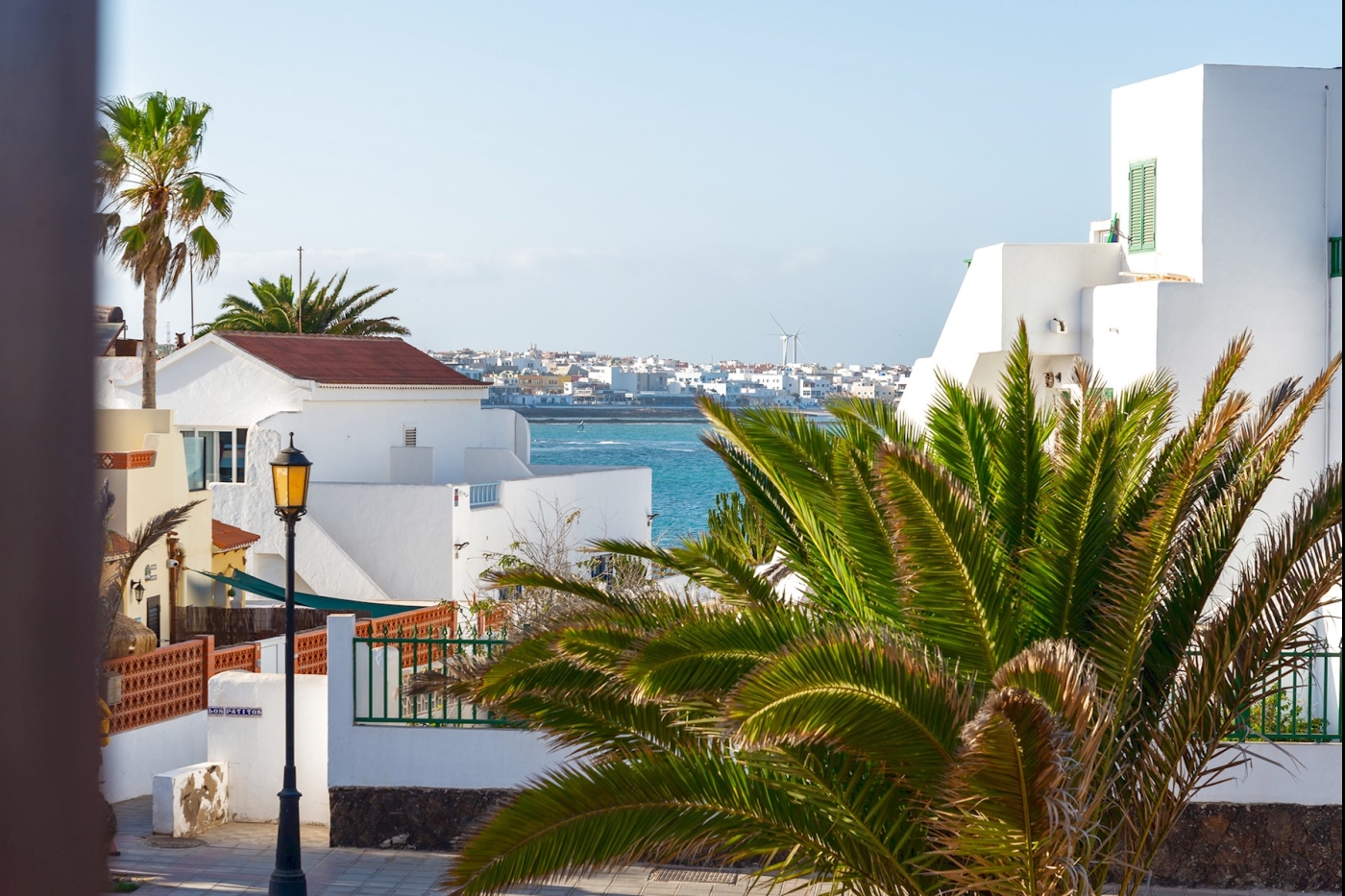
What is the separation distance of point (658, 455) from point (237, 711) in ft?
434

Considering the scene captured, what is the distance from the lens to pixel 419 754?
38.1 feet

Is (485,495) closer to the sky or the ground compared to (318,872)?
closer to the sky

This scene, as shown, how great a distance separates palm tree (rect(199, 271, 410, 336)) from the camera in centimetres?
4497

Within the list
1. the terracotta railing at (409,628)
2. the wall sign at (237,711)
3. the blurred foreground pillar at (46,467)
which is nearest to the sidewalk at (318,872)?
the wall sign at (237,711)

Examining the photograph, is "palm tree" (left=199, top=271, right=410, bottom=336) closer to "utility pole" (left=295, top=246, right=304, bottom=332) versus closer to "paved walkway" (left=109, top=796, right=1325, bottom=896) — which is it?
"utility pole" (left=295, top=246, right=304, bottom=332)

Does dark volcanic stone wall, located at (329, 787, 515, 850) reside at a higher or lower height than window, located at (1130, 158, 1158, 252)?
lower

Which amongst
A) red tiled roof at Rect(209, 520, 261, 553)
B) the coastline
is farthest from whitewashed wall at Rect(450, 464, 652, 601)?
the coastline

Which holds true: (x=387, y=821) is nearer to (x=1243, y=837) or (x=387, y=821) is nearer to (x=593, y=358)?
(x=1243, y=837)

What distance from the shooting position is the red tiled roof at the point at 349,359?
32562mm

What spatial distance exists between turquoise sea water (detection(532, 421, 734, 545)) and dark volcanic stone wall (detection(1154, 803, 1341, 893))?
74566 mm

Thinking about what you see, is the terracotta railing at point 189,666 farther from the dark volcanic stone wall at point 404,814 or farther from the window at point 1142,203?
the window at point 1142,203

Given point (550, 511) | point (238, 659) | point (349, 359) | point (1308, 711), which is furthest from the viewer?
point (349, 359)

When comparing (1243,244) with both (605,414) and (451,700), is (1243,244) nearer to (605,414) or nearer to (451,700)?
(451,700)

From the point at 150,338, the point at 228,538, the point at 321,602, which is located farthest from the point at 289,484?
the point at 150,338
